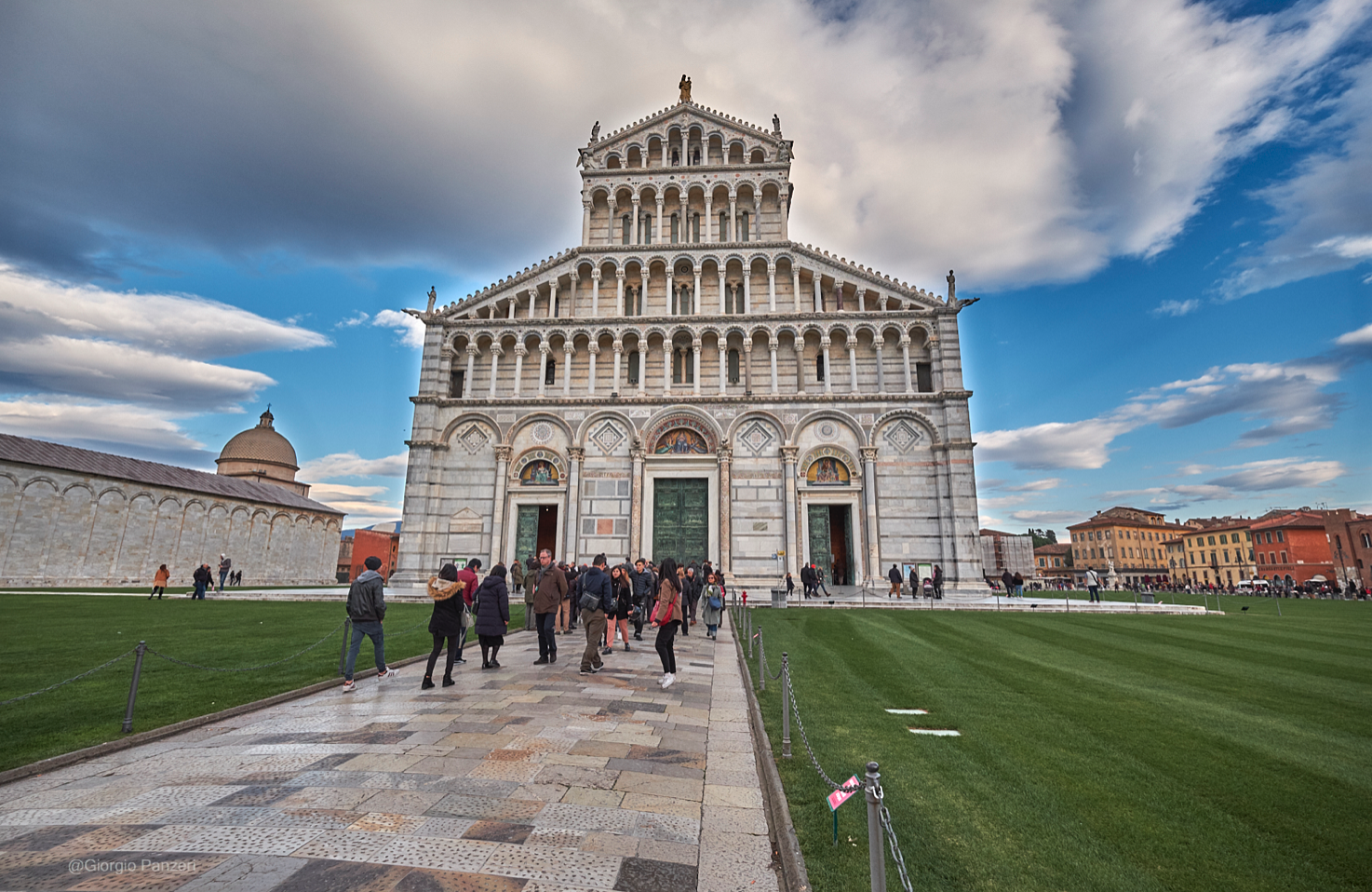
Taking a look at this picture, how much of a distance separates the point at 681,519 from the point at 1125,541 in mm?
91655

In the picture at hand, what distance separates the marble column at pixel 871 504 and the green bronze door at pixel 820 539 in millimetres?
1736

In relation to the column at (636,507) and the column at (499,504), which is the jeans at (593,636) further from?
the column at (499,504)

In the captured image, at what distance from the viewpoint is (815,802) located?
4.93 m

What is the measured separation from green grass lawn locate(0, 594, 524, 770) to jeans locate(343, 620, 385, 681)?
0.63 meters

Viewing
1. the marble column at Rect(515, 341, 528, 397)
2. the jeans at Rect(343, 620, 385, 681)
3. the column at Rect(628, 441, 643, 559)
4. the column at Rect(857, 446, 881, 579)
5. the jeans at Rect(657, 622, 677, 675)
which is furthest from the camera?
the marble column at Rect(515, 341, 528, 397)

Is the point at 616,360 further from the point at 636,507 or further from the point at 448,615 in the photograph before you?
the point at 448,615

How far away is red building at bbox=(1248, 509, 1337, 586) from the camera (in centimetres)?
6481

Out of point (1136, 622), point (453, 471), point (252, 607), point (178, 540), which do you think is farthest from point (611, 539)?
point (178, 540)

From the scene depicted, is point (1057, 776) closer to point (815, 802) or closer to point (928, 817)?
point (928, 817)

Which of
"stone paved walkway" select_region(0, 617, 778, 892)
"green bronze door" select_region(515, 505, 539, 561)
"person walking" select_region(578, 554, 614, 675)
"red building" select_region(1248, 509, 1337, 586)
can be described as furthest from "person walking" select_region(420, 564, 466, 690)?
"red building" select_region(1248, 509, 1337, 586)

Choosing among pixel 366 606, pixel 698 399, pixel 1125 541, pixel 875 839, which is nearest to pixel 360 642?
pixel 366 606

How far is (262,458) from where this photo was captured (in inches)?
2436

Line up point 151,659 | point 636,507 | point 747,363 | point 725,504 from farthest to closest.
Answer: point 747,363
point 636,507
point 725,504
point 151,659

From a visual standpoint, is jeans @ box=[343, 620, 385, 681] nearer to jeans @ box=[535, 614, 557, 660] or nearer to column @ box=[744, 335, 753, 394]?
jeans @ box=[535, 614, 557, 660]
